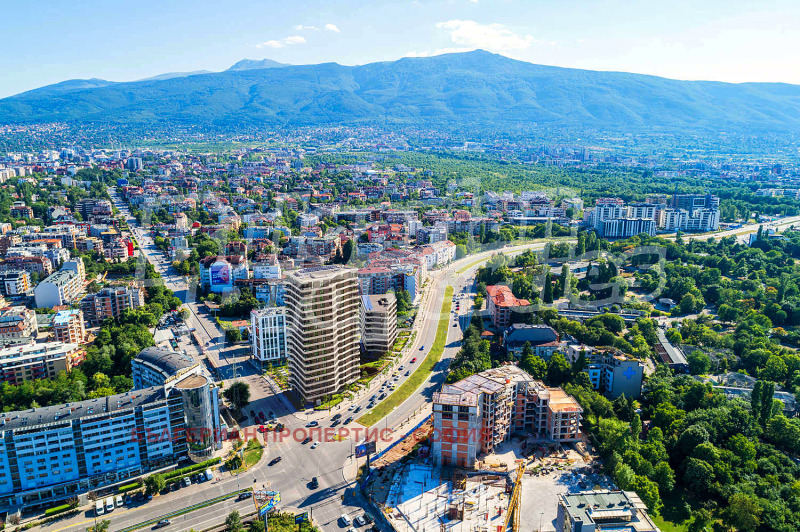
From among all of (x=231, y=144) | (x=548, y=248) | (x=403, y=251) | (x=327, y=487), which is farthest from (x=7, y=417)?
(x=231, y=144)

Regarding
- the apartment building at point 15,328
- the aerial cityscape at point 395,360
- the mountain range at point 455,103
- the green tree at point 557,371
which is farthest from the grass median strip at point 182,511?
the mountain range at point 455,103

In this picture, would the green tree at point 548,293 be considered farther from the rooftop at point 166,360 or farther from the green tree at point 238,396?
the rooftop at point 166,360

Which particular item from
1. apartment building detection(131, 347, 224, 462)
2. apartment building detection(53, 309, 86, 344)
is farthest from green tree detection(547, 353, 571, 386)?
apartment building detection(53, 309, 86, 344)

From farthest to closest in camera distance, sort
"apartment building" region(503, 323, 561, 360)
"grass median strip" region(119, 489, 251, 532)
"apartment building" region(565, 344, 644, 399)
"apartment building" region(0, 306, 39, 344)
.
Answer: "apartment building" region(0, 306, 39, 344) → "apartment building" region(503, 323, 561, 360) → "apartment building" region(565, 344, 644, 399) → "grass median strip" region(119, 489, 251, 532)

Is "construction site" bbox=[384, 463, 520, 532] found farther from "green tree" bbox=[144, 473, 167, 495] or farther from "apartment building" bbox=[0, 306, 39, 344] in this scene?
"apartment building" bbox=[0, 306, 39, 344]

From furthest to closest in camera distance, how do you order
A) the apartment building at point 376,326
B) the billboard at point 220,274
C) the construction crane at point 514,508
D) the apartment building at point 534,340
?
the billboard at point 220,274 → the apartment building at point 376,326 → the apartment building at point 534,340 → the construction crane at point 514,508

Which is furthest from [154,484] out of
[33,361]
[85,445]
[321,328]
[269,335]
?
[33,361]
